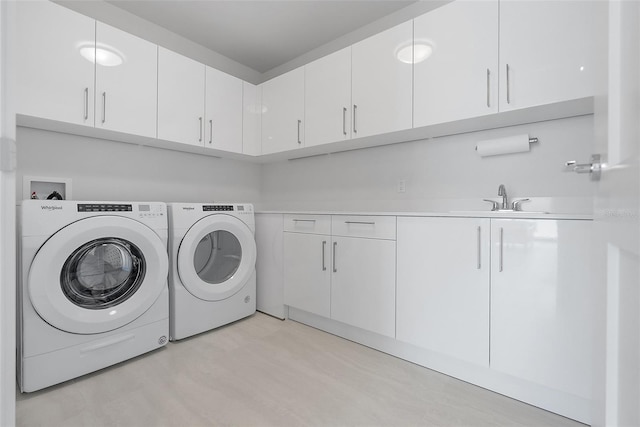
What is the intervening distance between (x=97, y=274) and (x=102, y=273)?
0.02 m

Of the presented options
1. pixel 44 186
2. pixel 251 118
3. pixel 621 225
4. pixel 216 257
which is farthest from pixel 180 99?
pixel 621 225

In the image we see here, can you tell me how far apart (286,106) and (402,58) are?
1040 millimetres

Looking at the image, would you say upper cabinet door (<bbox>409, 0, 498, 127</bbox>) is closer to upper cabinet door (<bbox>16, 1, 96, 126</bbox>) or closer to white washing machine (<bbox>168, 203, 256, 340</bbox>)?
white washing machine (<bbox>168, 203, 256, 340</bbox>)

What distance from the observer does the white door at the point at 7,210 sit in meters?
0.60

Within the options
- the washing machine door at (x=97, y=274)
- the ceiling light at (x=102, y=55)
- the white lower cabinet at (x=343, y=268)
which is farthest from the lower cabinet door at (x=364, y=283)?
the ceiling light at (x=102, y=55)

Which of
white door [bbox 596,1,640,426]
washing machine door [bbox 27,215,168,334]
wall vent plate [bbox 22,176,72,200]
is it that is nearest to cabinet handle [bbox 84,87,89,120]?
wall vent plate [bbox 22,176,72,200]

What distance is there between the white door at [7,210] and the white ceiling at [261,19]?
6.46 ft

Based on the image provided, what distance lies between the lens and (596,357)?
578mm

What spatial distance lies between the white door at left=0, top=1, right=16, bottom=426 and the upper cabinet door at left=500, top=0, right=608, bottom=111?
185 cm

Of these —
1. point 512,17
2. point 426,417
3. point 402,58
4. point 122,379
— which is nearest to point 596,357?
point 426,417

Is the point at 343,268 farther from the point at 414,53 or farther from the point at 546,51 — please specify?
the point at 546,51

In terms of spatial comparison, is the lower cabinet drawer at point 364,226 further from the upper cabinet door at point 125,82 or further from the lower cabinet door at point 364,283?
the upper cabinet door at point 125,82

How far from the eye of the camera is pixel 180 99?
222 centimetres

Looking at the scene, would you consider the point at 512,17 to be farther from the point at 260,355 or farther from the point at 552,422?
the point at 260,355
